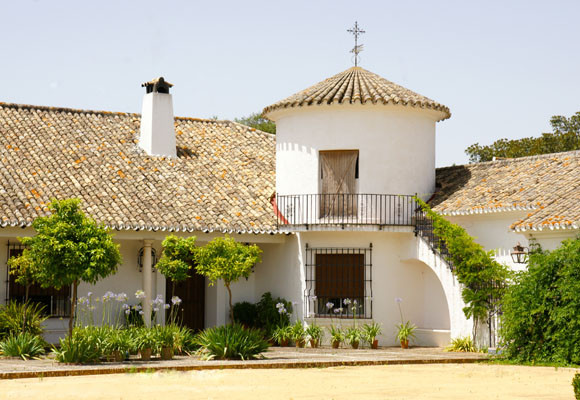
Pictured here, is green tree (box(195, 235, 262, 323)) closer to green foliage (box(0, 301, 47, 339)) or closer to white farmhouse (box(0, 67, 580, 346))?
white farmhouse (box(0, 67, 580, 346))

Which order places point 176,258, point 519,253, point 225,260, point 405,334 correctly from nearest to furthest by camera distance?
point 225,260, point 519,253, point 176,258, point 405,334

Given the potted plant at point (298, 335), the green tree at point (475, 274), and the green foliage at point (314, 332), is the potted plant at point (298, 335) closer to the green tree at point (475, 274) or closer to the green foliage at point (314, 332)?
the green foliage at point (314, 332)

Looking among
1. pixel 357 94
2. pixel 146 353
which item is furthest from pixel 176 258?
pixel 357 94

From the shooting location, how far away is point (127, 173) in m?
25.2

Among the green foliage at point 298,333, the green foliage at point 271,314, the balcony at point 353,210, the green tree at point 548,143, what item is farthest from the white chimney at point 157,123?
the green tree at point 548,143

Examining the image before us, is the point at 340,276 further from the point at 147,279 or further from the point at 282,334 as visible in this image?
the point at 147,279

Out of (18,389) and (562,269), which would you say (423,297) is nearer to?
(562,269)

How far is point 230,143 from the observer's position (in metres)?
28.7

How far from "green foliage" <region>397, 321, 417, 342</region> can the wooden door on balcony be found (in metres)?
3.01

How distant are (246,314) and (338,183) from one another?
412cm

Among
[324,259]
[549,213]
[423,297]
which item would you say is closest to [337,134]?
[324,259]

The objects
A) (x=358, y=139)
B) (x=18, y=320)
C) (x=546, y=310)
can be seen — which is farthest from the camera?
(x=358, y=139)

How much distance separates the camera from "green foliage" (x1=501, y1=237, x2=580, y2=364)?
59.2 feet

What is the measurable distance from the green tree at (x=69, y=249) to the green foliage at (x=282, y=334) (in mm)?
6229
